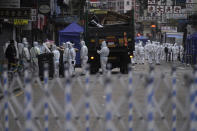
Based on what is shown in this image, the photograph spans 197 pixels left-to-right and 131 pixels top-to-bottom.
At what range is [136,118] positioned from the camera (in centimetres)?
1023

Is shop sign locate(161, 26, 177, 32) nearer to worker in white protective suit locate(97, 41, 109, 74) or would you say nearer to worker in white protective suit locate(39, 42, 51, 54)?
worker in white protective suit locate(97, 41, 109, 74)

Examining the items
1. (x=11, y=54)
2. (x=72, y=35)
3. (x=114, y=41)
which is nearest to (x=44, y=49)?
(x=11, y=54)

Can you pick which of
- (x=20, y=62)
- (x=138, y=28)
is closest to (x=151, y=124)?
(x=20, y=62)

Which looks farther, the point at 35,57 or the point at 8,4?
the point at 8,4

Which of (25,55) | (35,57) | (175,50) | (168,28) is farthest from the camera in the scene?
(168,28)

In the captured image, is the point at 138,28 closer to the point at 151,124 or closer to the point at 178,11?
the point at 178,11

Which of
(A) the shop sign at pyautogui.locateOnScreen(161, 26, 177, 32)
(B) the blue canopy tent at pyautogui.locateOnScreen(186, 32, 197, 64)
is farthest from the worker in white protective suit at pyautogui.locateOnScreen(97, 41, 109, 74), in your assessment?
(A) the shop sign at pyautogui.locateOnScreen(161, 26, 177, 32)

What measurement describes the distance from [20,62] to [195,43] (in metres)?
15.7

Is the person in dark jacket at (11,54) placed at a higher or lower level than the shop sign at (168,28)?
lower

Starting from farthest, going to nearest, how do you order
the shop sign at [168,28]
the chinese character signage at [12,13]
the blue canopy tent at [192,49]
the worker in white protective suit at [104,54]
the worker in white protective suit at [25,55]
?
the shop sign at [168,28] < the blue canopy tent at [192,49] < the chinese character signage at [12,13] < the worker in white protective suit at [104,54] < the worker in white protective suit at [25,55]

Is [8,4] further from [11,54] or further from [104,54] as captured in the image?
[104,54]

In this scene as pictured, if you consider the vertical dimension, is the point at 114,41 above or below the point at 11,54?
above

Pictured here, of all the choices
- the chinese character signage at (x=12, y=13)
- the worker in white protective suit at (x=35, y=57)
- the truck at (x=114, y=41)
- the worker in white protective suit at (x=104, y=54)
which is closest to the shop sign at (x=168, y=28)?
the truck at (x=114, y=41)

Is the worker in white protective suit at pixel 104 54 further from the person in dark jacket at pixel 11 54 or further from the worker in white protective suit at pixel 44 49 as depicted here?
the person in dark jacket at pixel 11 54
